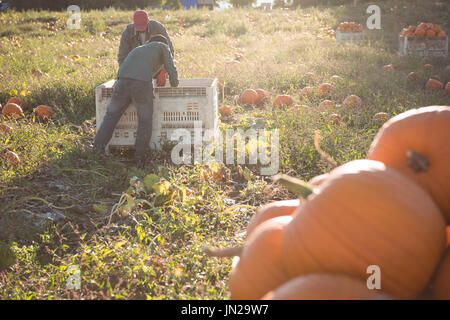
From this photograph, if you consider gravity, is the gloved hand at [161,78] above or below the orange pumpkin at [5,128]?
above

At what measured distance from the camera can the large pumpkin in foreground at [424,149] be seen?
1.40 metres

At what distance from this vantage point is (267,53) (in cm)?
1009

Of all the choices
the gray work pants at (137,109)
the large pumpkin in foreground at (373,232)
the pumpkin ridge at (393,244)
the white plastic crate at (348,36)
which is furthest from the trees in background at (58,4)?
the pumpkin ridge at (393,244)

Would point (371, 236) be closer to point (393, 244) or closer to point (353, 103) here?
point (393, 244)

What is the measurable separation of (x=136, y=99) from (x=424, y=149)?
345 centimetres

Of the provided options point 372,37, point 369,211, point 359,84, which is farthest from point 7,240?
point 372,37

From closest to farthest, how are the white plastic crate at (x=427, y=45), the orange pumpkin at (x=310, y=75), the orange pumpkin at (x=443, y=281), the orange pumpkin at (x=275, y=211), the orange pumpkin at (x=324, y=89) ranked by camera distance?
1. the orange pumpkin at (x=443, y=281)
2. the orange pumpkin at (x=275, y=211)
3. the orange pumpkin at (x=324, y=89)
4. the orange pumpkin at (x=310, y=75)
5. the white plastic crate at (x=427, y=45)

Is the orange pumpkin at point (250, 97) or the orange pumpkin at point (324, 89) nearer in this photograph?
the orange pumpkin at point (250, 97)

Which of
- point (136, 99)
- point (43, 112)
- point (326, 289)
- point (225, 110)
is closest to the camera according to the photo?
point (326, 289)

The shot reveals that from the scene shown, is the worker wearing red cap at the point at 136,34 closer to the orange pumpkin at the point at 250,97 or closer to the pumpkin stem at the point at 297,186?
the orange pumpkin at the point at 250,97

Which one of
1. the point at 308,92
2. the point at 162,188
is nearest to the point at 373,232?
the point at 162,188

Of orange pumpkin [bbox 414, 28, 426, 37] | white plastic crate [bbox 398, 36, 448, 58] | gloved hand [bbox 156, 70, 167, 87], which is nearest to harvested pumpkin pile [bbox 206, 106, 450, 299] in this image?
gloved hand [bbox 156, 70, 167, 87]

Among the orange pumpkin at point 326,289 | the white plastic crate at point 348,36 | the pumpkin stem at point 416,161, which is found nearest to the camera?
the orange pumpkin at point 326,289

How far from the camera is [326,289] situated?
3.76 ft
